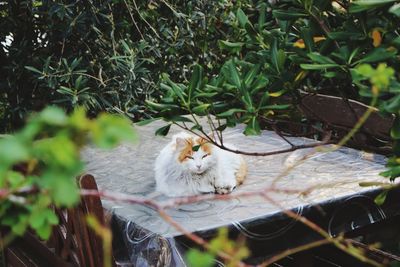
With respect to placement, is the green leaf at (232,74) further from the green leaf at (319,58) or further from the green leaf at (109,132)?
the green leaf at (109,132)

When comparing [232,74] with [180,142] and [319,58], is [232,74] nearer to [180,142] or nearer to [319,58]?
[319,58]

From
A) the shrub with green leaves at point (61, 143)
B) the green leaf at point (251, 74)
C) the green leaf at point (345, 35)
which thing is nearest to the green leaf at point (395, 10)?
the green leaf at point (345, 35)

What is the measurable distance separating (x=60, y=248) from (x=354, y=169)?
118 centimetres

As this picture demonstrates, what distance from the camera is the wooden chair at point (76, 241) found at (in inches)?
70.1

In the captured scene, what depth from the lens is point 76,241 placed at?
1949 millimetres

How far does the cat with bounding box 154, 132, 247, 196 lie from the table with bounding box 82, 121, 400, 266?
0.06 meters

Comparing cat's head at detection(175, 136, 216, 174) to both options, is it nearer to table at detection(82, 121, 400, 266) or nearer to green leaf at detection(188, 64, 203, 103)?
table at detection(82, 121, 400, 266)

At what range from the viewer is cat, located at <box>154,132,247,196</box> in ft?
7.50

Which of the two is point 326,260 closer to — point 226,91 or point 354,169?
point 354,169

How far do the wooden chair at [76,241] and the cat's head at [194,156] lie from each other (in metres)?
0.46

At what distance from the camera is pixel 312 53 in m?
1.44

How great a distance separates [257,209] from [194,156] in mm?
357

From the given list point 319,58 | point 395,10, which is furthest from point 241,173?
point 395,10

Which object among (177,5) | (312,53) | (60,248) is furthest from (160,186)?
(177,5)
